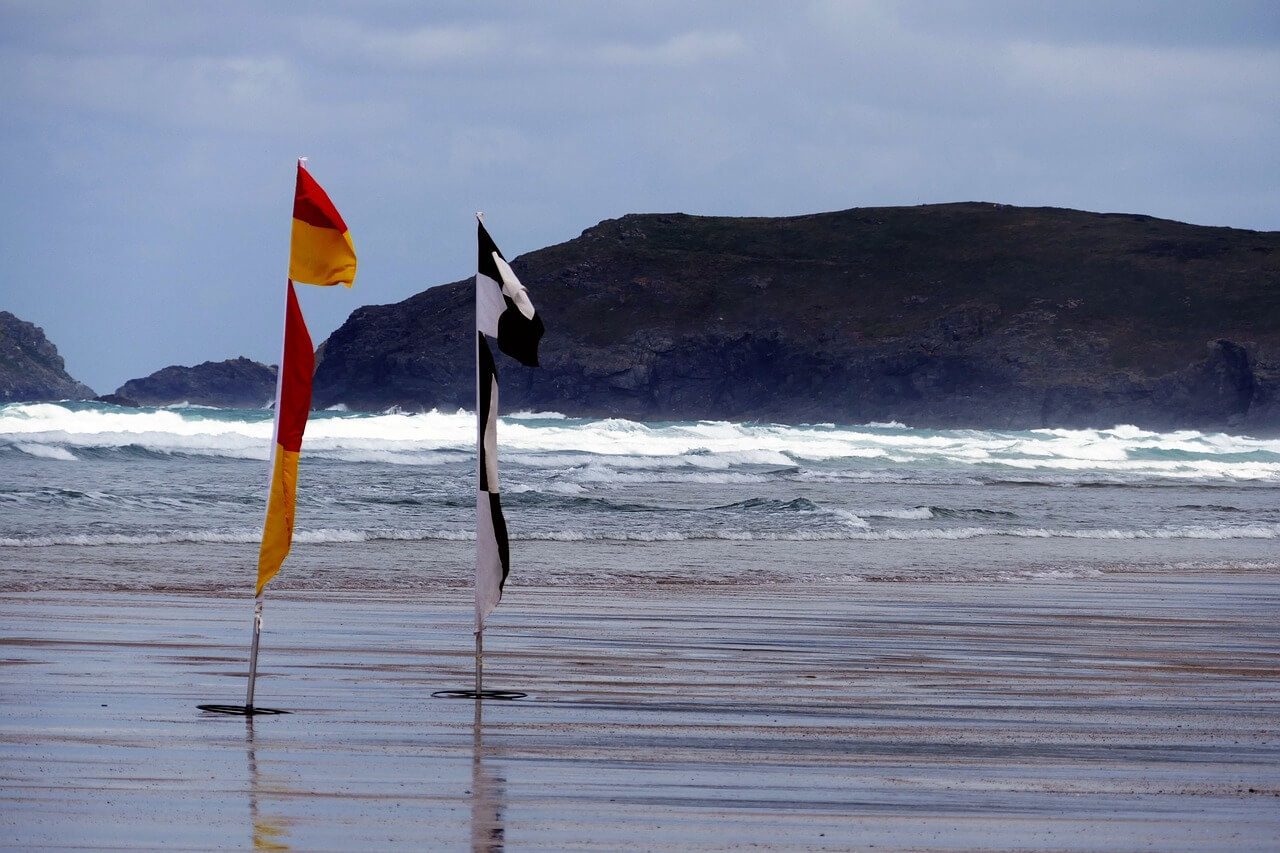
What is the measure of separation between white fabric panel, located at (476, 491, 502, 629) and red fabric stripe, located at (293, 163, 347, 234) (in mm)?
1664

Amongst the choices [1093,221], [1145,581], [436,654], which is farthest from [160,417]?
[1093,221]

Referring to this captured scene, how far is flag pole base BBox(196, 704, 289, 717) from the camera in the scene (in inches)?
299

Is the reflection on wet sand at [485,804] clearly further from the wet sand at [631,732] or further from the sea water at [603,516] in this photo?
the sea water at [603,516]

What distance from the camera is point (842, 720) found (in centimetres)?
779

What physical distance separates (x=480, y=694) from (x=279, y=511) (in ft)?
5.66

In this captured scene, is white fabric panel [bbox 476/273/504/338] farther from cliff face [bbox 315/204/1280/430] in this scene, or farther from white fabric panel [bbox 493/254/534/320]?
cliff face [bbox 315/204/1280/430]

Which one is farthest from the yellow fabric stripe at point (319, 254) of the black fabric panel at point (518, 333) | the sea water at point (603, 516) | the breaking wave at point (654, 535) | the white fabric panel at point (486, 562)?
the breaking wave at point (654, 535)

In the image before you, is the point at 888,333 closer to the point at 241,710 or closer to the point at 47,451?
the point at 47,451

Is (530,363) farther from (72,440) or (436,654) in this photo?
(72,440)

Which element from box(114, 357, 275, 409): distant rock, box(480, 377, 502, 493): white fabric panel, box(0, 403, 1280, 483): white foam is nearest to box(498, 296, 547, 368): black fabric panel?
box(480, 377, 502, 493): white fabric panel

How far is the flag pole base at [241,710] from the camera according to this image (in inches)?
299

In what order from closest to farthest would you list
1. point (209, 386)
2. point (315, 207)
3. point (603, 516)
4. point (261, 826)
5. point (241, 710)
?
1. point (261, 826)
2. point (315, 207)
3. point (241, 710)
4. point (603, 516)
5. point (209, 386)

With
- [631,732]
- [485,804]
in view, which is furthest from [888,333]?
[485,804]

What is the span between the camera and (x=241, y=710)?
770 centimetres
